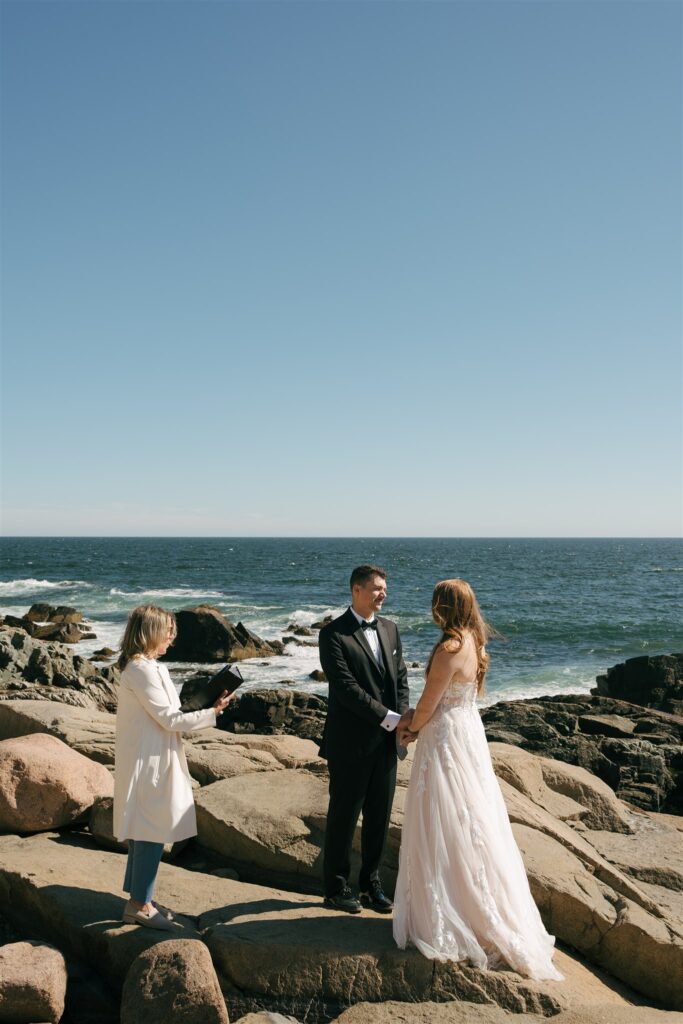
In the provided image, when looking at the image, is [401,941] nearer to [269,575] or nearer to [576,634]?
[576,634]

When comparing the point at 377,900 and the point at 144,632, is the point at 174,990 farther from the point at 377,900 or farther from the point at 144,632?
the point at 144,632

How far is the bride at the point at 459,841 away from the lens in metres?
4.50

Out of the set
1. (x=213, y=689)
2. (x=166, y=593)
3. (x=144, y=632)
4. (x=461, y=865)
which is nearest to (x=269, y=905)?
(x=461, y=865)

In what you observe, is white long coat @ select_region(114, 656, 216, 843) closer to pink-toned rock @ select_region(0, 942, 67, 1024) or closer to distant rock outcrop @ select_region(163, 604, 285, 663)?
pink-toned rock @ select_region(0, 942, 67, 1024)

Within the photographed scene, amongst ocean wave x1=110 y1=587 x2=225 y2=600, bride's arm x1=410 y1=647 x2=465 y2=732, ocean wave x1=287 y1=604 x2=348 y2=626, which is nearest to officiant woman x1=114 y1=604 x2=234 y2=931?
bride's arm x1=410 y1=647 x2=465 y2=732

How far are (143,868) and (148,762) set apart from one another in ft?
2.11

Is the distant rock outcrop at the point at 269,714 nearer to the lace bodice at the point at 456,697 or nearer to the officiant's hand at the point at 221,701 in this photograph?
the officiant's hand at the point at 221,701

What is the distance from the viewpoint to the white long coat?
473 centimetres

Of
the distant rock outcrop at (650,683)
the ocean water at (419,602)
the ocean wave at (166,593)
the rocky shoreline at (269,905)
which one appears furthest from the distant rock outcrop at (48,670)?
the ocean wave at (166,593)

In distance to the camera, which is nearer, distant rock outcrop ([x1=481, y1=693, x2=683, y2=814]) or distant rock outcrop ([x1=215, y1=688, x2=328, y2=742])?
distant rock outcrop ([x1=481, y1=693, x2=683, y2=814])

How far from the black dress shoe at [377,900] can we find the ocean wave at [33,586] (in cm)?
4541

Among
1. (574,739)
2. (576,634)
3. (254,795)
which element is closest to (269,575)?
(576,634)

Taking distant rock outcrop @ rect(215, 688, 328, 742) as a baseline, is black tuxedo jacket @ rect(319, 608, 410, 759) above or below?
above

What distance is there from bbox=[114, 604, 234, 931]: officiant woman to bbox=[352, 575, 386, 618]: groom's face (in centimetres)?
113
